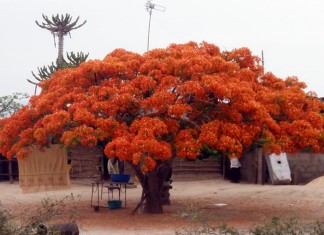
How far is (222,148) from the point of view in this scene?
1395 cm

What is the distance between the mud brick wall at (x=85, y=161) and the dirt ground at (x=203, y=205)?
36.8 inches

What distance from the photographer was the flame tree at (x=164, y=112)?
14.1 meters

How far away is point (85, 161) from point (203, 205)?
10.6 m

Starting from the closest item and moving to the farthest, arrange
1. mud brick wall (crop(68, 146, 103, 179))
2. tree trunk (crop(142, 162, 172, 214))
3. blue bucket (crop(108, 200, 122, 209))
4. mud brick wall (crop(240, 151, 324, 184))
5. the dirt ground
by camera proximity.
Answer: the dirt ground
tree trunk (crop(142, 162, 172, 214))
blue bucket (crop(108, 200, 122, 209))
mud brick wall (crop(240, 151, 324, 184))
mud brick wall (crop(68, 146, 103, 179))

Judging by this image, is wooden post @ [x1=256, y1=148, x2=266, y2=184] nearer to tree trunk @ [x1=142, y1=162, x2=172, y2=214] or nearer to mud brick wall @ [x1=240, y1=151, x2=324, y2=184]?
mud brick wall @ [x1=240, y1=151, x2=324, y2=184]

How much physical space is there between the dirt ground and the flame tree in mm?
1453

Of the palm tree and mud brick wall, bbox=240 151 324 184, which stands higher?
the palm tree

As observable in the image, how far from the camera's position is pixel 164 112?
14734 mm

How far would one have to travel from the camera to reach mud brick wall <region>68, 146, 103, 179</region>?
2836cm

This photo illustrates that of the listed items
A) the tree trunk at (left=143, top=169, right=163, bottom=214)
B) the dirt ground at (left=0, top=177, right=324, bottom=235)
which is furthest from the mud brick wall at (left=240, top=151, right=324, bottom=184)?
the tree trunk at (left=143, top=169, right=163, bottom=214)

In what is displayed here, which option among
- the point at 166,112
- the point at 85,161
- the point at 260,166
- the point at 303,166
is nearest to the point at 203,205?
the point at 166,112

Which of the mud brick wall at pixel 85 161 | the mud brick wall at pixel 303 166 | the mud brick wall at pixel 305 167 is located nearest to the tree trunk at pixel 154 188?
the mud brick wall at pixel 303 166

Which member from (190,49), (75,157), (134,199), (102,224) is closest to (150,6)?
(75,157)

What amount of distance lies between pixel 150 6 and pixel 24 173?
20554mm
